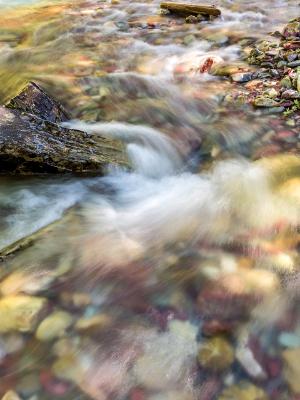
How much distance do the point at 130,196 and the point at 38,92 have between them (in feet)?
6.13

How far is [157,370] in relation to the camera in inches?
107

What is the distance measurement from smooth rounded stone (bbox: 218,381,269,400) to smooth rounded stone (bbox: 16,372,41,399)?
1.10 meters

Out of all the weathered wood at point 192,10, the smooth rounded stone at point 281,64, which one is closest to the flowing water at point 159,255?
the smooth rounded stone at point 281,64

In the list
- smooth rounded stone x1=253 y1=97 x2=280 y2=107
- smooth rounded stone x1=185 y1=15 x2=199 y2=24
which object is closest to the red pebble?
smooth rounded stone x1=253 y1=97 x2=280 y2=107

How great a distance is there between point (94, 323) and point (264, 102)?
4084 mm

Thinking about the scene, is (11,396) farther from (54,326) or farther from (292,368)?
(292,368)

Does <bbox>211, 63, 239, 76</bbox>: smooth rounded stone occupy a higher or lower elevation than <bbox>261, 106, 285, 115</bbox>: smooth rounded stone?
higher

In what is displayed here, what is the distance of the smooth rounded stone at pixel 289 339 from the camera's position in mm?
2871

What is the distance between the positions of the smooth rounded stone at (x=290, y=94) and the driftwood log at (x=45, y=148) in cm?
247

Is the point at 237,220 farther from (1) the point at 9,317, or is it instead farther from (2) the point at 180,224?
(1) the point at 9,317

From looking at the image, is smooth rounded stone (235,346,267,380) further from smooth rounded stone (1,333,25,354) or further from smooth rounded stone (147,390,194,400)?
smooth rounded stone (1,333,25,354)

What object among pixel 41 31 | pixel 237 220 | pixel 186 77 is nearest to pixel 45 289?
pixel 237 220

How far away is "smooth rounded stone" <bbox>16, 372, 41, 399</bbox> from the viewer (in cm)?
259

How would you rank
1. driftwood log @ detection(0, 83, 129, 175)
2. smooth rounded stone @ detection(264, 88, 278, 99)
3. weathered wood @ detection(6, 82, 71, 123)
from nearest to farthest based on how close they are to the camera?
1. driftwood log @ detection(0, 83, 129, 175)
2. weathered wood @ detection(6, 82, 71, 123)
3. smooth rounded stone @ detection(264, 88, 278, 99)
